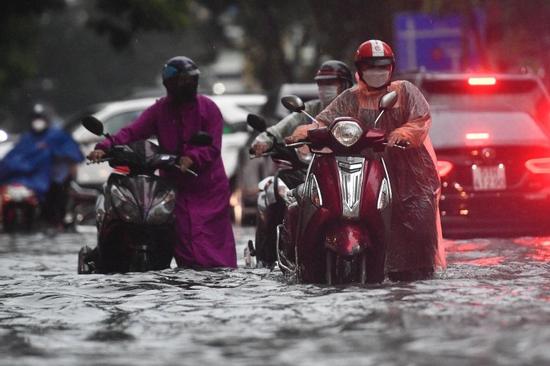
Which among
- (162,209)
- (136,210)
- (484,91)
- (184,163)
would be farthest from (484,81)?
(136,210)

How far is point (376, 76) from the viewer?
11.2 m

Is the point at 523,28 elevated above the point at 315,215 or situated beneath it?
elevated above

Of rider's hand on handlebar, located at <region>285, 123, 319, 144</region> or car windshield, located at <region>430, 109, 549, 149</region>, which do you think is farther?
car windshield, located at <region>430, 109, 549, 149</region>

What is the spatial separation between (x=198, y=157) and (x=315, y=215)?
1854mm

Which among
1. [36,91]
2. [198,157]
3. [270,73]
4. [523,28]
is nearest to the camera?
[198,157]

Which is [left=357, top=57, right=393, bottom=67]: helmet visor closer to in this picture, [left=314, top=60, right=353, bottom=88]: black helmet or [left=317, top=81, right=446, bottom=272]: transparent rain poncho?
[left=317, top=81, right=446, bottom=272]: transparent rain poncho

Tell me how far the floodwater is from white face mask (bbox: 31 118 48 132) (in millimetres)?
10930

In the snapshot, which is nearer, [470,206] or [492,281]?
[492,281]

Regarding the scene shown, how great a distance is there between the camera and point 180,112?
12.7m

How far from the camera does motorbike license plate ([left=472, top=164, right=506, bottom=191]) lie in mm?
15148

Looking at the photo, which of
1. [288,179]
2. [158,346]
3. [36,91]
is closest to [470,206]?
[288,179]

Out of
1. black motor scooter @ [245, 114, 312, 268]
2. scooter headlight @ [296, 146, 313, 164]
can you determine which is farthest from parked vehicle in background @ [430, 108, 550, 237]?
scooter headlight @ [296, 146, 313, 164]

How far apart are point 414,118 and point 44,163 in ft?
41.4

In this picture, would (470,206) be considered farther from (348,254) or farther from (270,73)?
(270,73)
